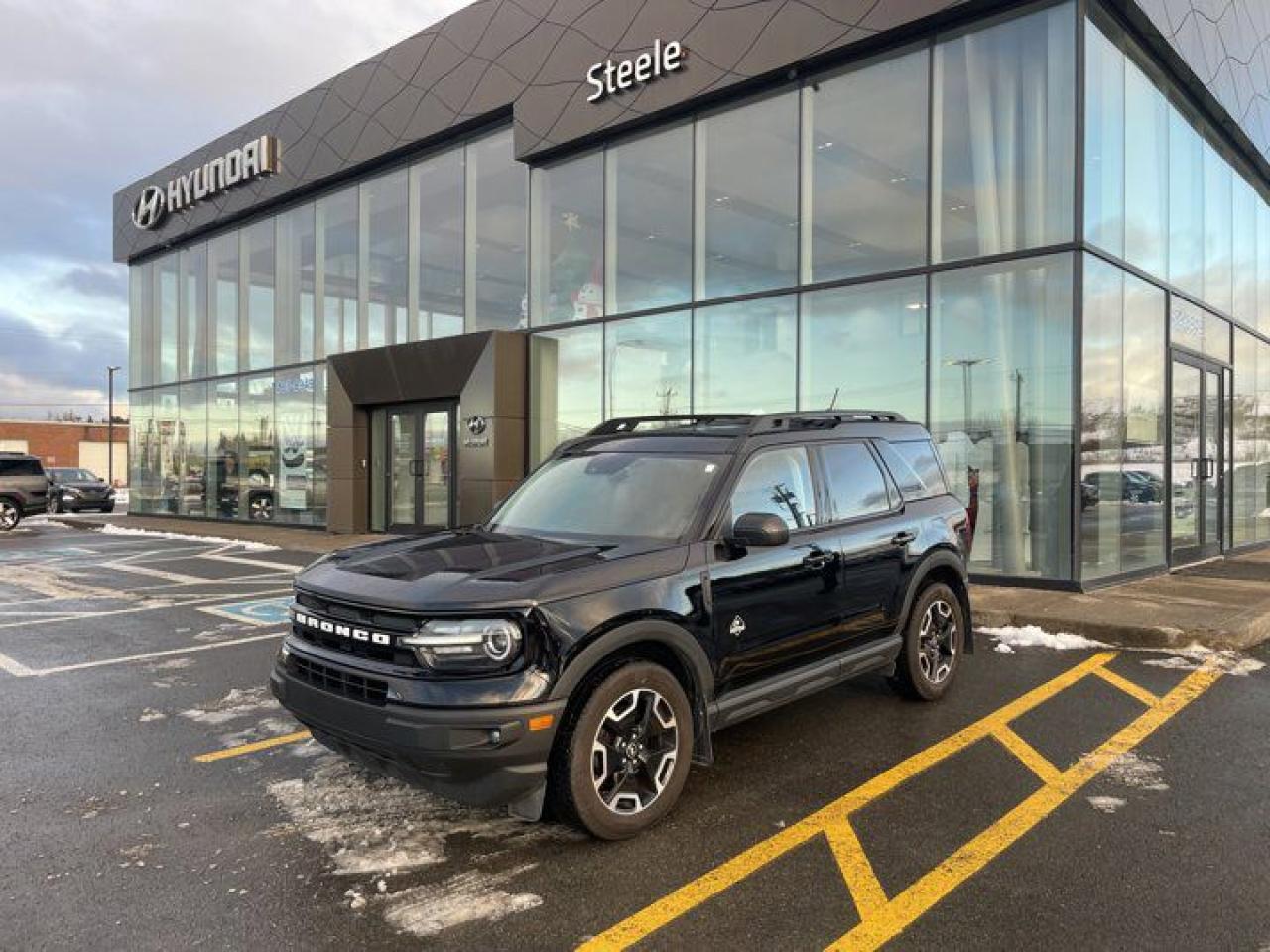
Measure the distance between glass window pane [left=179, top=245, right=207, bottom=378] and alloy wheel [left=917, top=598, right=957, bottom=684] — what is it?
23476 mm

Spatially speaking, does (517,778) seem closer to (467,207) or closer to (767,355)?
(767,355)

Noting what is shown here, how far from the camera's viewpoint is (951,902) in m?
3.27

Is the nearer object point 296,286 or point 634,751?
point 634,751

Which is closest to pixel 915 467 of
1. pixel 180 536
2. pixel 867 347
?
pixel 867 347

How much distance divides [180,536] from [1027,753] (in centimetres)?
1960

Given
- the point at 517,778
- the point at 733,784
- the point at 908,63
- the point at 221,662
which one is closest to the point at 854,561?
the point at 733,784

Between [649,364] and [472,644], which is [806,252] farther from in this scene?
[472,644]

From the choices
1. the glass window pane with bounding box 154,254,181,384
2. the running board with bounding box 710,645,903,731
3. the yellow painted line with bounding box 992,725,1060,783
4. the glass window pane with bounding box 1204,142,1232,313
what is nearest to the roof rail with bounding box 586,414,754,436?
the running board with bounding box 710,645,903,731

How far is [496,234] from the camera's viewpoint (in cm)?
1719

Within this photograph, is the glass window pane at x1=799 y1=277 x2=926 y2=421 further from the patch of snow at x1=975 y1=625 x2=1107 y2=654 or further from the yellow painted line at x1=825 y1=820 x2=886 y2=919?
the yellow painted line at x1=825 y1=820 x2=886 y2=919

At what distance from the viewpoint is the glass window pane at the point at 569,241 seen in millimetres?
15297

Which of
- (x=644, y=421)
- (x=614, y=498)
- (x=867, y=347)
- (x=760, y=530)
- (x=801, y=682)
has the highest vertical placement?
(x=867, y=347)

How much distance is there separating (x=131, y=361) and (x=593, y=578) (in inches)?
1146

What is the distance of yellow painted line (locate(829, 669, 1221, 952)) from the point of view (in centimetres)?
309
